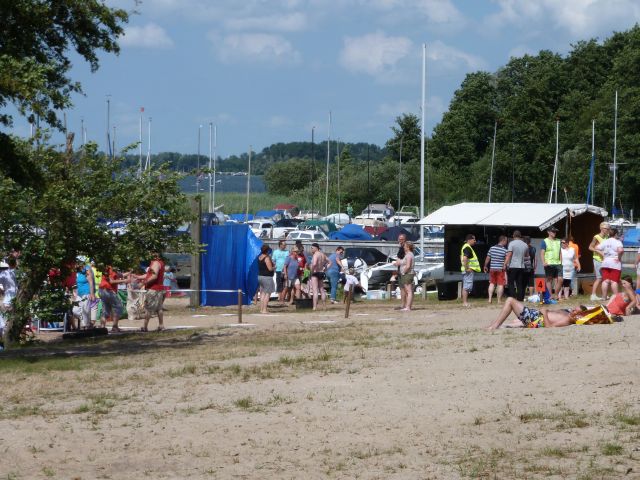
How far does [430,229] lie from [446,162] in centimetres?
3532

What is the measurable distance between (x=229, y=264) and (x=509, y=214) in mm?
7307

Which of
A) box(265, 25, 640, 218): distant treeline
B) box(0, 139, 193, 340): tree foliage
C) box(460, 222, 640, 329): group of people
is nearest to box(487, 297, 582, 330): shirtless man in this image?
box(460, 222, 640, 329): group of people

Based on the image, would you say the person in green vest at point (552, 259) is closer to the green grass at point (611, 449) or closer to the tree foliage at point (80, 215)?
the tree foliage at point (80, 215)

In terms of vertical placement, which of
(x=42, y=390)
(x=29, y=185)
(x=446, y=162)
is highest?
(x=446, y=162)

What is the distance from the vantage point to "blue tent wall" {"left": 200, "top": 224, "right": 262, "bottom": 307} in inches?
1142

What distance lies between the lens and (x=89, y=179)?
2052 centimetres

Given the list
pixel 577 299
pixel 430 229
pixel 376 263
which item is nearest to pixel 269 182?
pixel 430 229

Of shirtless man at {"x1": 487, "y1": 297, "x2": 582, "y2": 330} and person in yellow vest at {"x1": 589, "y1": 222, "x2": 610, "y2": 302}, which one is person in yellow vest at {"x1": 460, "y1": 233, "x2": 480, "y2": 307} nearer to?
person in yellow vest at {"x1": 589, "y1": 222, "x2": 610, "y2": 302}

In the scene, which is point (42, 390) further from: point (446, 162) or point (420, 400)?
point (446, 162)

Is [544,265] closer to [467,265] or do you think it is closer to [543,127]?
[467,265]

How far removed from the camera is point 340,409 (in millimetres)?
12133

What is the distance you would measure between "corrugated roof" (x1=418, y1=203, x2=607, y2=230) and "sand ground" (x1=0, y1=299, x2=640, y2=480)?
11067 mm

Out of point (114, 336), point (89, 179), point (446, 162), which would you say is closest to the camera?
point (89, 179)

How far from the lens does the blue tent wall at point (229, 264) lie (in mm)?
29016
